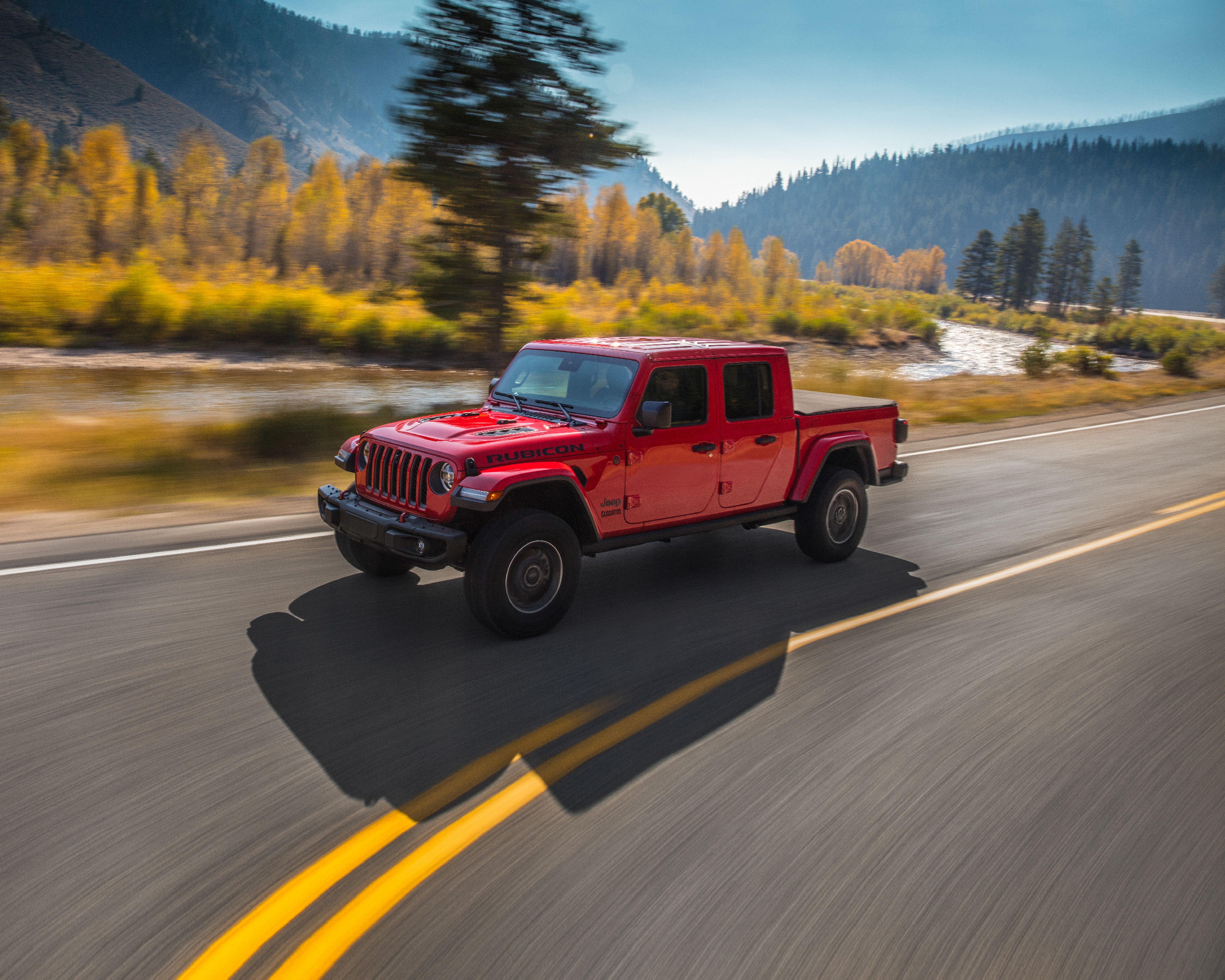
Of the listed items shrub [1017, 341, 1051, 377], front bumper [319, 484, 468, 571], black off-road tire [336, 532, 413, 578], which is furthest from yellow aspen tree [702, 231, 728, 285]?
front bumper [319, 484, 468, 571]

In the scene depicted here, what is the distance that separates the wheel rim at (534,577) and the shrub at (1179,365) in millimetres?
32657

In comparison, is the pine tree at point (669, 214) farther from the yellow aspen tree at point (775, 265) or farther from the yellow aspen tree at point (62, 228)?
the yellow aspen tree at point (62, 228)

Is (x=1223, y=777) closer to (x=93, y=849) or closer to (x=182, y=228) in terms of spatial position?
(x=93, y=849)

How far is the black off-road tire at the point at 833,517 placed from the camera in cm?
686

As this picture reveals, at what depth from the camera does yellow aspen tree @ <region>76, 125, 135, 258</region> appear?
6700cm

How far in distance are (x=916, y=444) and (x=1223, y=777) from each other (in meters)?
10.9

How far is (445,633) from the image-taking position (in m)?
5.20

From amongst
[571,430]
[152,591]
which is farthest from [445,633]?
[152,591]

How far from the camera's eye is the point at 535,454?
5090 mm

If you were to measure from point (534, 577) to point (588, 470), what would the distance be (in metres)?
0.75

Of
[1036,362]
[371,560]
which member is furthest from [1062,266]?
[371,560]

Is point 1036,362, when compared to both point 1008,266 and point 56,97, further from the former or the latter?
point 56,97

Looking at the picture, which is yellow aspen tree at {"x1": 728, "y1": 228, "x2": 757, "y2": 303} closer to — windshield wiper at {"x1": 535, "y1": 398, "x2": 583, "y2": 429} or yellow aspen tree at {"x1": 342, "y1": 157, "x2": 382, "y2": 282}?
yellow aspen tree at {"x1": 342, "y1": 157, "x2": 382, "y2": 282}

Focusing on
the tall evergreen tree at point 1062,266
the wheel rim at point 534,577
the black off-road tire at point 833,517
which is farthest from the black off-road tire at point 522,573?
the tall evergreen tree at point 1062,266
